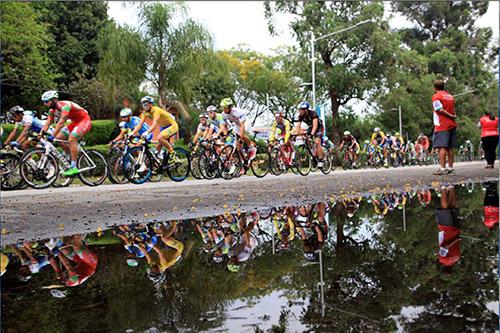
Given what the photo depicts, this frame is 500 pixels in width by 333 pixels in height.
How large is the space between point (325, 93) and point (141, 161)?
85.7 ft

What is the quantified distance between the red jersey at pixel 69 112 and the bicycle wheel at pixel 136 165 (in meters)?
1.24

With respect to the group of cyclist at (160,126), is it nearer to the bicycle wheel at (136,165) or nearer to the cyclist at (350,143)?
the bicycle wheel at (136,165)

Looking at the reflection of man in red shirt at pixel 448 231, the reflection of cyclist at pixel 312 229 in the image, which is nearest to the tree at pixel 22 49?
the reflection of cyclist at pixel 312 229

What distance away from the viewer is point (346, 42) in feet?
107

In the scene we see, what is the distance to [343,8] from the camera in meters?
33.7

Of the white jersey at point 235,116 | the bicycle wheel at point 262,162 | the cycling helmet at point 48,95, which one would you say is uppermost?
the cycling helmet at point 48,95

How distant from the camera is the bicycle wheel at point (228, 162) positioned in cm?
1317

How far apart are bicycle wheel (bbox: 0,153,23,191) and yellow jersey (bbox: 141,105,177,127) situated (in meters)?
2.72

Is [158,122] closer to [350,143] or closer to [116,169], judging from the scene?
[116,169]

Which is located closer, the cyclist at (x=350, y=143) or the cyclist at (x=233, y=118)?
the cyclist at (x=233, y=118)

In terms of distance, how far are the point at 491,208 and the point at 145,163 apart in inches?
304

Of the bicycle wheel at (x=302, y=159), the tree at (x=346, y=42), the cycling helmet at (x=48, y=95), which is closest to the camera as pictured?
the cycling helmet at (x=48, y=95)

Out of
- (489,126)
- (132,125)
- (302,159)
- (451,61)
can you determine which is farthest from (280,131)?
(451,61)

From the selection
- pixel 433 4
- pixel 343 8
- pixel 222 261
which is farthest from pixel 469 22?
pixel 222 261
